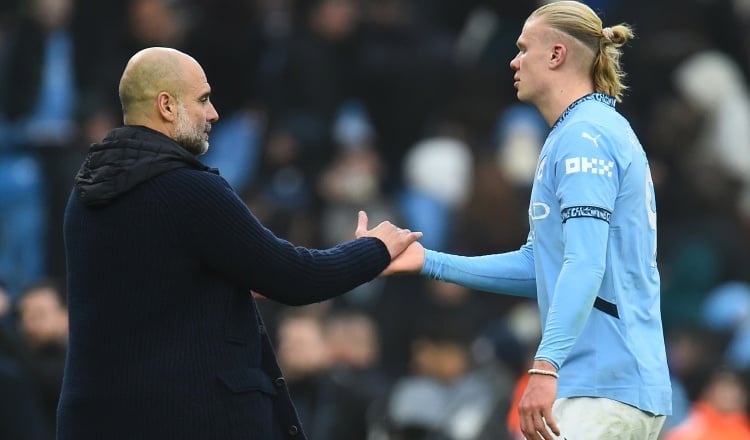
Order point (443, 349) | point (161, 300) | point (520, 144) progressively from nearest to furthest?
point (161, 300) < point (443, 349) < point (520, 144)

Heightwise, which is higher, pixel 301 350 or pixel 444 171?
pixel 444 171

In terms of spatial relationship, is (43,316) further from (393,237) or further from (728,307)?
(728,307)

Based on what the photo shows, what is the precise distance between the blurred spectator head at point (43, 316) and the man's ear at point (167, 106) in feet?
15.8

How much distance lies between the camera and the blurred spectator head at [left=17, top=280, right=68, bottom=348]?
10508 mm

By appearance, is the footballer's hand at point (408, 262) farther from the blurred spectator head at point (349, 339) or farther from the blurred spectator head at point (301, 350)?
the blurred spectator head at point (349, 339)

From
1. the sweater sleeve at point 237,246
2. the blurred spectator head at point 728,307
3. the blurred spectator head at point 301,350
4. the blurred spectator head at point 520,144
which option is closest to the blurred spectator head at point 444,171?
the blurred spectator head at point 520,144

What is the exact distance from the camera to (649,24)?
15.1m

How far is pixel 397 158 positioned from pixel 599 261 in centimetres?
862

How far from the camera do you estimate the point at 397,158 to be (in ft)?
46.4

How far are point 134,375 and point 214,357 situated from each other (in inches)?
11.2

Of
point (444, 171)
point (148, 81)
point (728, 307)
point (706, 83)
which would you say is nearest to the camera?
point (148, 81)

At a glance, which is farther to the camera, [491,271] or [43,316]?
[43,316]

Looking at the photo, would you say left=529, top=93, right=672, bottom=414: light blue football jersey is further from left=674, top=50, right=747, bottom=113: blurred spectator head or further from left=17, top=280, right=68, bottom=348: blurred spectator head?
left=674, top=50, right=747, bottom=113: blurred spectator head

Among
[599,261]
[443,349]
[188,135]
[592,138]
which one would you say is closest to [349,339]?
[443,349]
